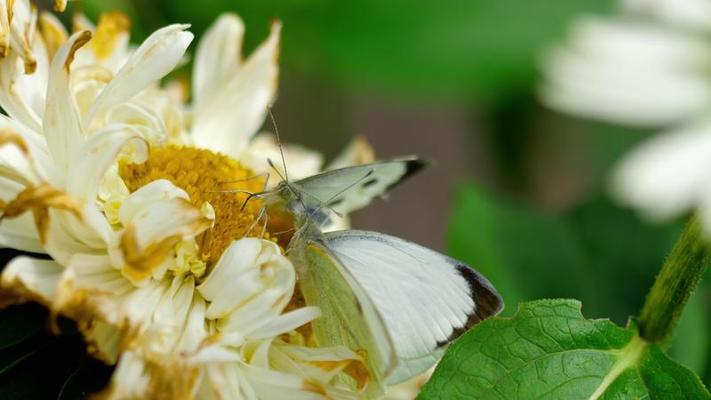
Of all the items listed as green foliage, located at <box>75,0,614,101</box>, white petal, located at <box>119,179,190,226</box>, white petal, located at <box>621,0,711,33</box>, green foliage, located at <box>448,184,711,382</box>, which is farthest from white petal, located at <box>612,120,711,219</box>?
green foliage, located at <box>75,0,614,101</box>

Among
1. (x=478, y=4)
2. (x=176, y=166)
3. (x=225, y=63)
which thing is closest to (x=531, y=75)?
(x=478, y=4)

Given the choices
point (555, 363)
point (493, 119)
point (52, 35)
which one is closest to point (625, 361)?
point (555, 363)

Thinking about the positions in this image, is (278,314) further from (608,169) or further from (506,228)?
(608,169)

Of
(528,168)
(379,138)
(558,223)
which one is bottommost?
(379,138)

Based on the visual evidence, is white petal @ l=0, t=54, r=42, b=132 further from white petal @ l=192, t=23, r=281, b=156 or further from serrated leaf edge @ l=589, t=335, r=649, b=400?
serrated leaf edge @ l=589, t=335, r=649, b=400

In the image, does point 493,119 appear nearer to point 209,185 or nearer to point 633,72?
point 209,185

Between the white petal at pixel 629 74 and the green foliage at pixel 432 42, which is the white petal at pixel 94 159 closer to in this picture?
the white petal at pixel 629 74

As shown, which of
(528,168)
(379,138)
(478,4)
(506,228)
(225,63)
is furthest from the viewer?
(379,138)
